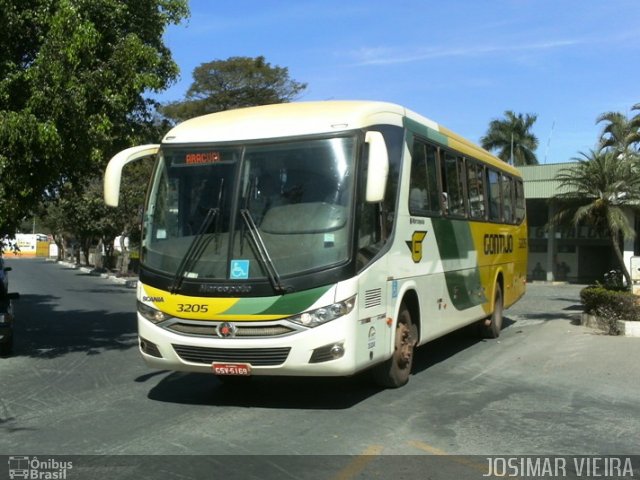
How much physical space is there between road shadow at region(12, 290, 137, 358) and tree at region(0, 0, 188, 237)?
2.61 m

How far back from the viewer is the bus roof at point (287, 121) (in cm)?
739

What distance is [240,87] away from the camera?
41.7 meters

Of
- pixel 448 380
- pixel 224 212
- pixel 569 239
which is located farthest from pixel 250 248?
pixel 569 239

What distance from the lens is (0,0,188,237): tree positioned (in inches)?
383

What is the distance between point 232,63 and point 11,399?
35306mm

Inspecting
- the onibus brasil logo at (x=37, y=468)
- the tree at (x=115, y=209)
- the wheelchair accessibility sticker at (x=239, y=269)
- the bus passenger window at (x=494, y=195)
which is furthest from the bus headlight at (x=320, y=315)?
the tree at (x=115, y=209)

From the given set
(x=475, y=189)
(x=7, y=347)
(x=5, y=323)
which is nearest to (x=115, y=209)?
(x=7, y=347)

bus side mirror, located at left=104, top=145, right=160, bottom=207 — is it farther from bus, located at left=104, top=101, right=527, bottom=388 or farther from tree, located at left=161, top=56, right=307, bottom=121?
tree, located at left=161, top=56, right=307, bottom=121

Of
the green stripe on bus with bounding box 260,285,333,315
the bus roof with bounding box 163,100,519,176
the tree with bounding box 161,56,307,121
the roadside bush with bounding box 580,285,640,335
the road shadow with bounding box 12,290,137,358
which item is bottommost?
the road shadow with bounding box 12,290,137,358

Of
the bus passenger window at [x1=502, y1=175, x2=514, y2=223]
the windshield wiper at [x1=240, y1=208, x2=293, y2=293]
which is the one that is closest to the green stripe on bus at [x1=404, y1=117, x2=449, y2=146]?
the windshield wiper at [x1=240, y1=208, x2=293, y2=293]

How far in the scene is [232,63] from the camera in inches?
1630

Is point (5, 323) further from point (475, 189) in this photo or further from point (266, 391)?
point (475, 189)

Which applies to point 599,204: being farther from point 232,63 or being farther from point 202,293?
point 232,63

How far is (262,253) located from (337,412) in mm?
1837
